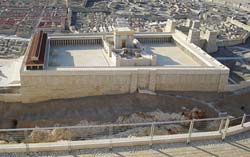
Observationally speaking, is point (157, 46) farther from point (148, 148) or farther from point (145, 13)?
point (145, 13)

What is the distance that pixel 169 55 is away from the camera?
29.1 metres

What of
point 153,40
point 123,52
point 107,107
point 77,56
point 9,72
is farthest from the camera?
point 153,40

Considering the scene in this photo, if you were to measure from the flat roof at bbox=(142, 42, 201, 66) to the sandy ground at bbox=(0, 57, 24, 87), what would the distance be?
12.8 m

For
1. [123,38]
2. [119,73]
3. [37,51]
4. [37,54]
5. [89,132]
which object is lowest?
[89,132]

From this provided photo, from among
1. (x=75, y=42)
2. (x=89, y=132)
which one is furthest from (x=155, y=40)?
(x=89, y=132)

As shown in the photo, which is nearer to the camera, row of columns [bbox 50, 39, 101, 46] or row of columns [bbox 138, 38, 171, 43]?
row of columns [bbox 50, 39, 101, 46]

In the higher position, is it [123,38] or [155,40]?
[123,38]

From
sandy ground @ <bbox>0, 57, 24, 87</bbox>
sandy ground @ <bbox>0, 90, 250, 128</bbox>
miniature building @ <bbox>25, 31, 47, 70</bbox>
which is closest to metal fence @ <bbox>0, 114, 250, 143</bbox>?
sandy ground @ <bbox>0, 90, 250, 128</bbox>

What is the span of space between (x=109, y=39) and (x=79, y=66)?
6.66 meters

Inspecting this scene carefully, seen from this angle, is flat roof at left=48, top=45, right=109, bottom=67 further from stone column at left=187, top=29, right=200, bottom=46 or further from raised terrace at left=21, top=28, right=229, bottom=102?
stone column at left=187, top=29, right=200, bottom=46

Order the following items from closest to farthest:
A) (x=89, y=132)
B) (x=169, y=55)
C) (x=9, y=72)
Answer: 1. (x=89, y=132)
2. (x=169, y=55)
3. (x=9, y=72)

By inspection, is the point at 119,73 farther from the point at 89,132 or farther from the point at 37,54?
the point at 37,54

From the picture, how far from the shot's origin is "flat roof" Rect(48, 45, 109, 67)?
85.8 feet

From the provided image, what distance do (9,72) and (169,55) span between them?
54.7 ft
